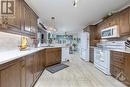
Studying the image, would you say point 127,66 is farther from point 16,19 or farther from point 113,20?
point 16,19

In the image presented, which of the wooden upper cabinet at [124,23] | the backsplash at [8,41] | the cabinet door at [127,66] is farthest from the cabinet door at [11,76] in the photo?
the wooden upper cabinet at [124,23]

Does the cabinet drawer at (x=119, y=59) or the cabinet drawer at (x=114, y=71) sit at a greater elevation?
the cabinet drawer at (x=119, y=59)

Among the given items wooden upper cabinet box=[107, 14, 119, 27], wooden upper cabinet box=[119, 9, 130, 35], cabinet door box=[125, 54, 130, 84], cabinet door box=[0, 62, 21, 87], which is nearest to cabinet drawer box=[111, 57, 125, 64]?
cabinet door box=[125, 54, 130, 84]

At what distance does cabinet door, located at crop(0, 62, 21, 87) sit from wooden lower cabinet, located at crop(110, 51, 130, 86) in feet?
9.04

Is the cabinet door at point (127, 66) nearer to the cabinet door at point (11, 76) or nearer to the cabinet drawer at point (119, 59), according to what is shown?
the cabinet drawer at point (119, 59)

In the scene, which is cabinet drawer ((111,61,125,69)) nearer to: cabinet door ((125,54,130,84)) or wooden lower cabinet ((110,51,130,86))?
wooden lower cabinet ((110,51,130,86))

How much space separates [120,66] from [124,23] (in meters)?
1.50

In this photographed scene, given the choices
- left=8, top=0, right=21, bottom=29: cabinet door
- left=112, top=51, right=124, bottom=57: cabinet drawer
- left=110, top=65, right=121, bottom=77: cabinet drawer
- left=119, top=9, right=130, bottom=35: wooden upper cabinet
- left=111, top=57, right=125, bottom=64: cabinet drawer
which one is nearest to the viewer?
left=8, top=0, right=21, bottom=29: cabinet door

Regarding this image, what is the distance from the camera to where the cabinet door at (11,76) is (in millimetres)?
1554

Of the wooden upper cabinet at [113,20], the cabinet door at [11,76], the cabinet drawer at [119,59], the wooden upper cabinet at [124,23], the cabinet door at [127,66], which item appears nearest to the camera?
the cabinet door at [11,76]

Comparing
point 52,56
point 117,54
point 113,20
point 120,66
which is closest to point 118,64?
point 120,66

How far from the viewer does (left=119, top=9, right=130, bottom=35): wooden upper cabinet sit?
4230 mm

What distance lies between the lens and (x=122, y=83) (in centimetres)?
375

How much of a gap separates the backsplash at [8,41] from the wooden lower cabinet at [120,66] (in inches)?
120
